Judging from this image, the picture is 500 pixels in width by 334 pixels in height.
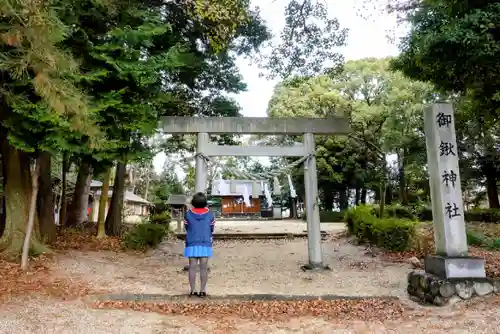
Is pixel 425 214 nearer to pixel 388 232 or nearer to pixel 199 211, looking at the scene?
pixel 388 232

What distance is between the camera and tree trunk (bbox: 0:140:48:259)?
7570 millimetres

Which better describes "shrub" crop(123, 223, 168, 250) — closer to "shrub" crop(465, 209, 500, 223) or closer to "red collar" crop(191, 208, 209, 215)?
"red collar" crop(191, 208, 209, 215)

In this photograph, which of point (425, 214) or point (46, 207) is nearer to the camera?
point (46, 207)

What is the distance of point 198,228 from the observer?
5.14 meters

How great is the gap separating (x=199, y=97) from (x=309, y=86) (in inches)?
363

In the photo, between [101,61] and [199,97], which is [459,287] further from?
[199,97]

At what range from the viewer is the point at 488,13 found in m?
5.31

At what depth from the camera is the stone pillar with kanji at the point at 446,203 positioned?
217 inches

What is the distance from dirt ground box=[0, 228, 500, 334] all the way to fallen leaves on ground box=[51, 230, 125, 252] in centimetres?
57

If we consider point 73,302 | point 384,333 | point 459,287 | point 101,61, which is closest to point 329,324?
point 384,333

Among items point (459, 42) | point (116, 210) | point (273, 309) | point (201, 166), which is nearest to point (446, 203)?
point (459, 42)

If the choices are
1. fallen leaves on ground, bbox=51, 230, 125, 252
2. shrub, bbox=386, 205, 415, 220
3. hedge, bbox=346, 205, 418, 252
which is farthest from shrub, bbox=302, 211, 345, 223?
fallen leaves on ground, bbox=51, 230, 125, 252

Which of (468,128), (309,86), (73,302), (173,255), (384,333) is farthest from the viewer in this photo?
(309,86)

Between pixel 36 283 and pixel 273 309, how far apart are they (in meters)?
3.87
